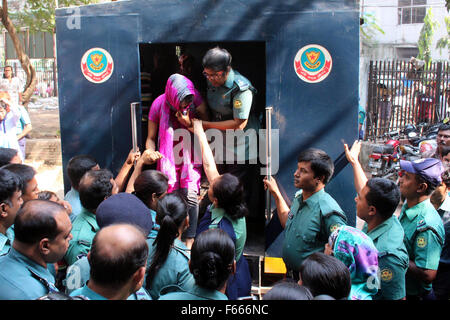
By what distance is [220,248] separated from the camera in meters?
1.96

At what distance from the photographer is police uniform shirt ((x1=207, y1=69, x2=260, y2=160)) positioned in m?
3.71

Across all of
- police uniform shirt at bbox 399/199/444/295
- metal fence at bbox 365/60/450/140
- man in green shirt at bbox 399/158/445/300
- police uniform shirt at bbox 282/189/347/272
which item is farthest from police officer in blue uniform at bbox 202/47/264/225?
metal fence at bbox 365/60/450/140

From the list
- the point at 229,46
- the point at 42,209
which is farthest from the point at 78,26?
the point at 42,209

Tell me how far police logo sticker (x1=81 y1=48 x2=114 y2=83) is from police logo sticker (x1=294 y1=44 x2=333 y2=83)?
5.25ft

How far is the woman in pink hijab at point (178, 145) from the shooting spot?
12.9 ft

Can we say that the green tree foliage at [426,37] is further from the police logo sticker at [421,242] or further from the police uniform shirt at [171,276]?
the police uniform shirt at [171,276]

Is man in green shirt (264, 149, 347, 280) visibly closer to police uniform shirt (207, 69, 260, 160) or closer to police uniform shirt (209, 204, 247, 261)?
police uniform shirt (209, 204, 247, 261)

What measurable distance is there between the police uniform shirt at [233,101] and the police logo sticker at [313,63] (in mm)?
448

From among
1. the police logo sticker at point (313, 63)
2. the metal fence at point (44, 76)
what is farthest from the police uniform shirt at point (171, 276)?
the metal fence at point (44, 76)

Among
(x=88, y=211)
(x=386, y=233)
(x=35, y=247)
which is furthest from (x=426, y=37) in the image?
(x=35, y=247)

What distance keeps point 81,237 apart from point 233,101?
1723 millimetres

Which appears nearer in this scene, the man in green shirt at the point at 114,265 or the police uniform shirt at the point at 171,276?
the man in green shirt at the point at 114,265

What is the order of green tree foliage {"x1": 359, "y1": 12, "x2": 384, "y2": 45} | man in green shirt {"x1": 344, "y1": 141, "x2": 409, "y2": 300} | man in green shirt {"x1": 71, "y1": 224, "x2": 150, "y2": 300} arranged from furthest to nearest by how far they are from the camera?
green tree foliage {"x1": 359, "y1": 12, "x2": 384, "y2": 45}, man in green shirt {"x1": 344, "y1": 141, "x2": 409, "y2": 300}, man in green shirt {"x1": 71, "y1": 224, "x2": 150, "y2": 300}
